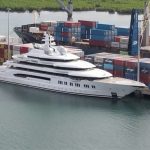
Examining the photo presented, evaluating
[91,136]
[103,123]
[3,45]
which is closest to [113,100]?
[103,123]

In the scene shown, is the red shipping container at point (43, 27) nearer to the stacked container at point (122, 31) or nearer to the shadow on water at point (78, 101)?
the stacked container at point (122, 31)

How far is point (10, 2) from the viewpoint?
3666 inches

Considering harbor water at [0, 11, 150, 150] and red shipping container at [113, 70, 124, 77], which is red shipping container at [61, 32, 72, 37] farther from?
red shipping container at [113, 70, 124, 77]

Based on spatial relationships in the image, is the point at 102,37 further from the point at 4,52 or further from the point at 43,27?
the point at 43,27

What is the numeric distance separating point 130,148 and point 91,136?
8.37ft

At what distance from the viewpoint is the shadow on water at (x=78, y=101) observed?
40.2 meters

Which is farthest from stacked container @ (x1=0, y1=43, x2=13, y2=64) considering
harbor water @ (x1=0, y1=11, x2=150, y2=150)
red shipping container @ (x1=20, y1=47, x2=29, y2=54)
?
harbor water @ (x1=0, y1=11, x2=150, y2=150)

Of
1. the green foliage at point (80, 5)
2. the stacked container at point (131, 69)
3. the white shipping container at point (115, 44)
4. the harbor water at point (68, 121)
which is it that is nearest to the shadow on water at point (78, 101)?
the harbor water at point (68, 121)

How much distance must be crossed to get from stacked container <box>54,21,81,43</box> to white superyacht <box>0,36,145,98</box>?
A: 858 centimetres

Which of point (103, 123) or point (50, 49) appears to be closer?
point (103, 123)

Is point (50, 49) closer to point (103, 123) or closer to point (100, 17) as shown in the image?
point (103, 123)

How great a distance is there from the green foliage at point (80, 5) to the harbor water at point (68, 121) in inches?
1850

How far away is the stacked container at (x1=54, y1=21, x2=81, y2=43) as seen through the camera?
52969 millimetres

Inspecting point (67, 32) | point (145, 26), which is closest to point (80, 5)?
point (67, 32)
